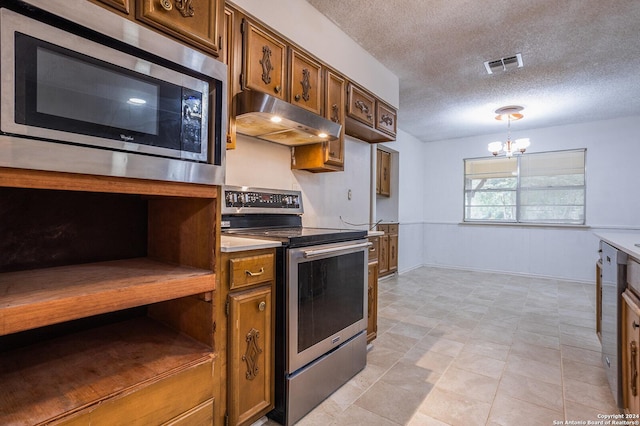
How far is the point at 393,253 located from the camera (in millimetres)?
5277

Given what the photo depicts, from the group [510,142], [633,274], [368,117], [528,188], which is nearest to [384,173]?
[510,142]

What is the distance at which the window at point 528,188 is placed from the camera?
5121 millimetres

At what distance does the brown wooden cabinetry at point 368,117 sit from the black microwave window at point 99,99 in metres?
1.77

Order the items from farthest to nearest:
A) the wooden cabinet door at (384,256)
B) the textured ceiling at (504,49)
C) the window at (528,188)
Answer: the window at (528,188), the wooden cabinet door at (384,256), the textured ceiling at (504,49)

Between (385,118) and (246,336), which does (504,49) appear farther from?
(246,336)

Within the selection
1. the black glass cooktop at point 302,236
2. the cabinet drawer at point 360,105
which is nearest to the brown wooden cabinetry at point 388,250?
the cabinet drawer at point 360,105

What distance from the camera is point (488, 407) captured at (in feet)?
5.79

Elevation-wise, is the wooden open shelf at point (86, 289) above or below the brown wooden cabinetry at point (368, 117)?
below

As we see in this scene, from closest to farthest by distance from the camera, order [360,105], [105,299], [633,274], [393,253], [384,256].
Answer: [105,299] < [633,274] < [360,105] < [384,256] < [393,253]

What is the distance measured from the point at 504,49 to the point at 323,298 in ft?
8.87

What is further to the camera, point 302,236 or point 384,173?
point 384,173

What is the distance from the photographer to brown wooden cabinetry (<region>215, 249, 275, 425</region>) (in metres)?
1.33

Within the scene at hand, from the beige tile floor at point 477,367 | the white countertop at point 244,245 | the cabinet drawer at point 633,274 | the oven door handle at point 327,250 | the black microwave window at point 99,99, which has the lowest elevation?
the beige tile floor at point 477,367

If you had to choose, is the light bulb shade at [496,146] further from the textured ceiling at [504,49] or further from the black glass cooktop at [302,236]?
the black glass cooktop at [302,236]
